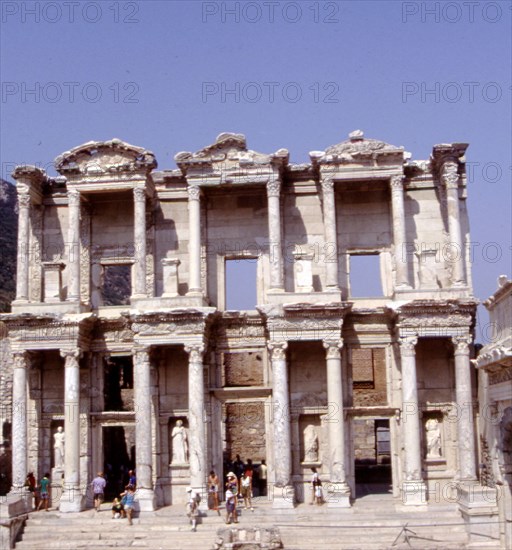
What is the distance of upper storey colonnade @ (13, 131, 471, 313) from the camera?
24984 mm

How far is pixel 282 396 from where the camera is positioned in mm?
24109

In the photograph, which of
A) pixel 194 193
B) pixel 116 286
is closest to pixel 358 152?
pixel 194 193

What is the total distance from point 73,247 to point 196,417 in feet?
19.9

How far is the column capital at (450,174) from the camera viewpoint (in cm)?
2514

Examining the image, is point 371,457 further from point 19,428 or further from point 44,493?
point 19,428

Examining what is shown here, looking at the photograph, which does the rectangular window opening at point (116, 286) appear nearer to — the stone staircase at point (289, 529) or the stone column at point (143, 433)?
the stone column at point (143, 433)

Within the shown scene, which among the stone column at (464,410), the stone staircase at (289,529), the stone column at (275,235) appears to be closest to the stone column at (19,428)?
the stone staircase at (289,529)

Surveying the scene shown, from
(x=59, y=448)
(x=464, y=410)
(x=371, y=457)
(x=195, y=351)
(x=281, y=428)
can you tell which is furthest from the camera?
(x=371, y=457)

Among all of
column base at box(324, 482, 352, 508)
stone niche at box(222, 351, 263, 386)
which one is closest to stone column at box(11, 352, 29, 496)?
column base at box(324, 482, 352, 508)

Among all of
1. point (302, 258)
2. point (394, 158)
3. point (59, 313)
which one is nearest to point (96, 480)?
point (59, 313)

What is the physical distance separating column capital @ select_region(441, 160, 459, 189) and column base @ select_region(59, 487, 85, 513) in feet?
44.5

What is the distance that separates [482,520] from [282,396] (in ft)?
20.1

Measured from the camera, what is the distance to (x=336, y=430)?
78.6ft

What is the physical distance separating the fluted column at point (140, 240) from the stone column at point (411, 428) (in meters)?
7.58
